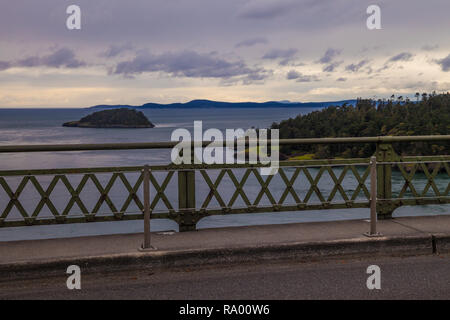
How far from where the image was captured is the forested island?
277 feet

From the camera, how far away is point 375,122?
309ft

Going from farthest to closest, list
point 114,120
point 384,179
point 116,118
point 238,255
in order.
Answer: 1. point 116,118
2. point 114,120
3. point 384,179
4. point 238,255

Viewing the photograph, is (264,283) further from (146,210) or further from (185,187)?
(185,187)

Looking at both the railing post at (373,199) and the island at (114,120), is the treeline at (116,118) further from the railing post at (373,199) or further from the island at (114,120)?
A: the railing post at (373,199)

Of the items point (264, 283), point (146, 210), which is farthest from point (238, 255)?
point (146, 210)

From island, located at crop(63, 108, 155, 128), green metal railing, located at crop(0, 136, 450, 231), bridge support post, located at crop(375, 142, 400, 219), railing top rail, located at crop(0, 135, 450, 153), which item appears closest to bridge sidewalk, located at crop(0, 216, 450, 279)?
green metal railing, located at crop(0, 136, 450, 231)

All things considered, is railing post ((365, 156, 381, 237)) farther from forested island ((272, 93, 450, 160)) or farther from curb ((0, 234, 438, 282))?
forested island ((272, 93, 450, 160))

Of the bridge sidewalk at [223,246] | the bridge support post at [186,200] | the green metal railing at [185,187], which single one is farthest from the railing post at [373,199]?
the bridge support post at [186,200]

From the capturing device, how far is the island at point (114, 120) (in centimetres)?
18638

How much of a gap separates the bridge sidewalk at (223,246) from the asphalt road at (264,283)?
148 mm

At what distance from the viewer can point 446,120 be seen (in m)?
87.4

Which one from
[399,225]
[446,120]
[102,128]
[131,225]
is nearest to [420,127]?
[446,120]

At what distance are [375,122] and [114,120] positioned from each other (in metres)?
113
